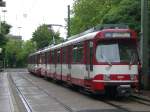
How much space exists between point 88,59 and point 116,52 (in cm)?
166

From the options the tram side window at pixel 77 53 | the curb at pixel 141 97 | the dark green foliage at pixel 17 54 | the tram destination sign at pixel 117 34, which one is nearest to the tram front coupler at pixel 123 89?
the curb at pixel 141 97

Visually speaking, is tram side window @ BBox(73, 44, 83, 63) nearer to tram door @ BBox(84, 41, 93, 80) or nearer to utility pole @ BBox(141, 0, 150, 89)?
tram door @ BBox(84, 41, 93, 80)

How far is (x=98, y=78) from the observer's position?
24844mm

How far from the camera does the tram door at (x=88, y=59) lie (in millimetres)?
25672

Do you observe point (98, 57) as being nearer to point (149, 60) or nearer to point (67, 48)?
point (149, 60)

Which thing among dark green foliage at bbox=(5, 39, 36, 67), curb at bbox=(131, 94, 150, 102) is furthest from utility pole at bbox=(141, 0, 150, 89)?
dark green foliage at bbox=(5, 39, 36, 67)

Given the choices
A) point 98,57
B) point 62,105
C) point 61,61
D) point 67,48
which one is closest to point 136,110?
point 62,105

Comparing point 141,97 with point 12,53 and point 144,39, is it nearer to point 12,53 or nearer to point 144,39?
point 144,39

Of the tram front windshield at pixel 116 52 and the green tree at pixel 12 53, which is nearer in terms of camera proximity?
the tram front windshield at pixel 116 52

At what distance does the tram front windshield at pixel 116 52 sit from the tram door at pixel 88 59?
0.54 meters

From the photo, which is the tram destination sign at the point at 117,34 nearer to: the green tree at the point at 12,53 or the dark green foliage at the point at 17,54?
the green tree at the point at 12,53

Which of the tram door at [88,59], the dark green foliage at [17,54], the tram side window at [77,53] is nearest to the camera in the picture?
the tram door at [88,59]

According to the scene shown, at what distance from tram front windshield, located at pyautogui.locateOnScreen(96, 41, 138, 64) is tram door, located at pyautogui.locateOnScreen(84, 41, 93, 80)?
21.2 inches

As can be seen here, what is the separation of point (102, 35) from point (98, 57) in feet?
3.28
